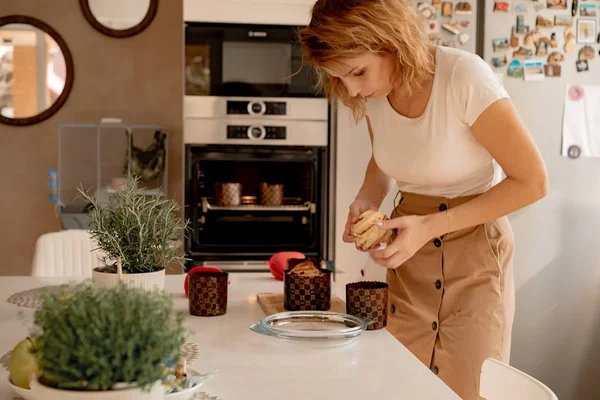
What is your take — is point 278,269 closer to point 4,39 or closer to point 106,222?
point 106,222

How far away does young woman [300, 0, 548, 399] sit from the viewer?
1533 millimetres

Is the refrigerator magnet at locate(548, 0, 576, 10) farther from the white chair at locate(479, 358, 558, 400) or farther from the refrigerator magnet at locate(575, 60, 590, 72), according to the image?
the white chair at locate(479, 358, 558, 400)

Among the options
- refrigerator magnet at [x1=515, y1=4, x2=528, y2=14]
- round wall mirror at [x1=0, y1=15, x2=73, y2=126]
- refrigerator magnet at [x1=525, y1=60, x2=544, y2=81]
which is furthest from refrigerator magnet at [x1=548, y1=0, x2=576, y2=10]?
round wall mirror at [x1=0, y1=15, x2=73, y2=126]

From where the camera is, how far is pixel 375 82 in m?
1.62

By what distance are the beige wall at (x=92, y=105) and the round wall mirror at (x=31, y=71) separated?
0.05m

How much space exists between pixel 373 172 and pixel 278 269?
→ 366 millimetres

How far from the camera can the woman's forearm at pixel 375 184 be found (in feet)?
6.32

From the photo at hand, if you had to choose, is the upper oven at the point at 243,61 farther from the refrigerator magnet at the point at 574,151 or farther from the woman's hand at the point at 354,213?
the woman's hand at the point at 354,213

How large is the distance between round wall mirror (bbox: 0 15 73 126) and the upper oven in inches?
45.0

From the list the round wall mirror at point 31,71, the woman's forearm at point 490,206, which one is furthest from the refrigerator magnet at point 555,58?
the round wall mirror at point 31,71

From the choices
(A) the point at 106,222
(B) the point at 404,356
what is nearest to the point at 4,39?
(A) the point at 106,222

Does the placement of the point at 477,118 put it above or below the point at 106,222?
above

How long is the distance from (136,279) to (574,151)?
2.27 meters

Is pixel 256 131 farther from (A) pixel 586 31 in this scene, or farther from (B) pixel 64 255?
(A) pixel 586 31
